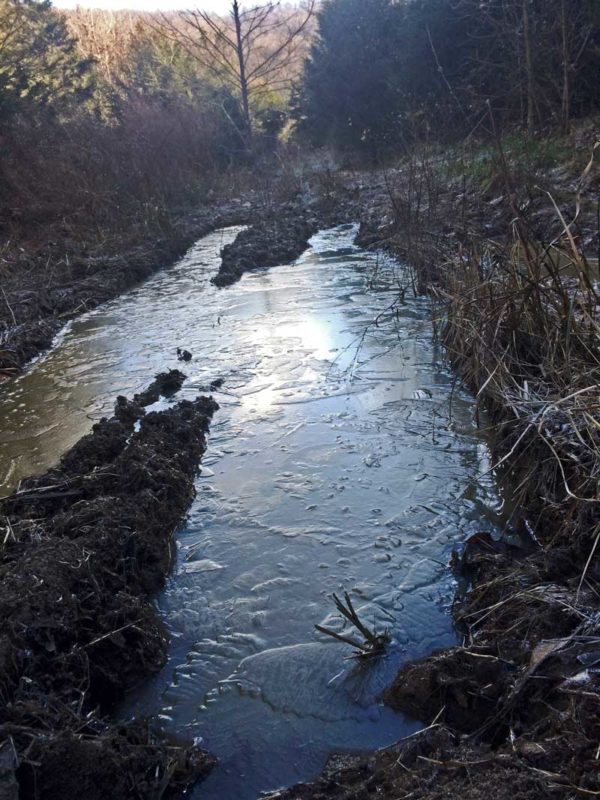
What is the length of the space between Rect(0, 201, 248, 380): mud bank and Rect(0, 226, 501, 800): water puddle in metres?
0.38

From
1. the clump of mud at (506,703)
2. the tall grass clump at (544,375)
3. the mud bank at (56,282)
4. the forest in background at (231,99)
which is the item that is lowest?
the clump of mud at (506,703)

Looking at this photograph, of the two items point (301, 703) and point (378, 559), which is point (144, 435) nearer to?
point (378, 559)

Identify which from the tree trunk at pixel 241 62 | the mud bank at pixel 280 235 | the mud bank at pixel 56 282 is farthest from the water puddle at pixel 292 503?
the tree trunk at pixel 241 62

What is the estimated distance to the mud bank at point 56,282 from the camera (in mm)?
8017

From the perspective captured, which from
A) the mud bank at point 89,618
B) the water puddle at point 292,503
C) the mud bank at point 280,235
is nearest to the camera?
the mud bank at point 89,618

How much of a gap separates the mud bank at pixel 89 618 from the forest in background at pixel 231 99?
6367 mm

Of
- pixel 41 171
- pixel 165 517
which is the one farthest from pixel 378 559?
pixel 41 171

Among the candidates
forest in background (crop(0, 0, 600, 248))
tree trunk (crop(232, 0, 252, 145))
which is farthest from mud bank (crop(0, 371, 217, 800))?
tree trunk (crop(232, 0, 252, 145))

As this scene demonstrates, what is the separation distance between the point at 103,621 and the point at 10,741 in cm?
82

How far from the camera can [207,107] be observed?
27.2 meters

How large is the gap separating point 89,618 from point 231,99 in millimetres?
28101

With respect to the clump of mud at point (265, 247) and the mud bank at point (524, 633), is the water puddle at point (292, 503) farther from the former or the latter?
the clump of mud at point (265, 247)

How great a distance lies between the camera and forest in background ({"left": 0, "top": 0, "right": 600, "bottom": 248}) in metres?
13.4

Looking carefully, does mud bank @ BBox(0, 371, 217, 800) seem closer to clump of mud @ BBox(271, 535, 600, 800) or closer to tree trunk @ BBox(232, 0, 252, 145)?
clump of mud @ BBox(271, 535, 600, 800)
